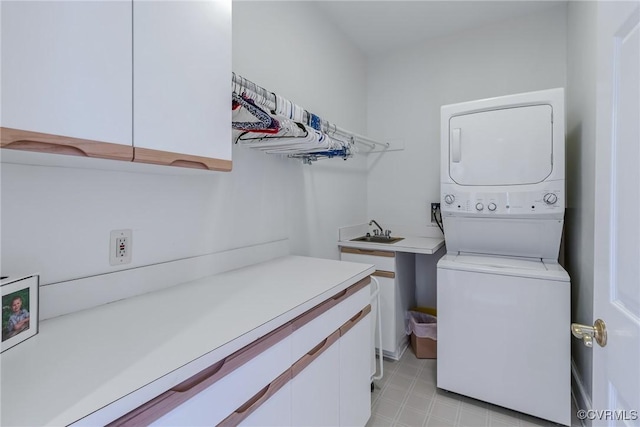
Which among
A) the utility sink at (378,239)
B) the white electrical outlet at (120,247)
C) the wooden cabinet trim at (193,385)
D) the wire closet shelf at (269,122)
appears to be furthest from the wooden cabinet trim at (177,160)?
the utility sink at (378,239)

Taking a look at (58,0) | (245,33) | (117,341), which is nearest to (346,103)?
(245,33)

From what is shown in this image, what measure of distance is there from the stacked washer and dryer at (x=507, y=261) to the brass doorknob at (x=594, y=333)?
3.47ft

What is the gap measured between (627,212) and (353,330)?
114 centimetres

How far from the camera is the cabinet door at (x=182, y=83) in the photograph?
86 centimetres

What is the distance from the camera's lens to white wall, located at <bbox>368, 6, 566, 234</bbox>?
2.47m

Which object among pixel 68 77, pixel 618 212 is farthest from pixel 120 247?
pixel 618 212

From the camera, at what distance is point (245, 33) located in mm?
1648

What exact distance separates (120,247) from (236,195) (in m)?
0.64

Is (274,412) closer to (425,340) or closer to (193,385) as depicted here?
(193,385)

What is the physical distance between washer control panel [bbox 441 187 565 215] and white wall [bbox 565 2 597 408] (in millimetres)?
176

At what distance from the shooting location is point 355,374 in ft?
4.88

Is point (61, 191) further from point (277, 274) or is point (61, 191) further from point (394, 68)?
point (394, 68)

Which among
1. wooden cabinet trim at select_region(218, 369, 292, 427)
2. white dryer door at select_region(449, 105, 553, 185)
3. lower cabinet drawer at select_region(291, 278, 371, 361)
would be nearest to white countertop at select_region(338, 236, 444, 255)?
white dryer door at select_region(449, 105, 553, 185)

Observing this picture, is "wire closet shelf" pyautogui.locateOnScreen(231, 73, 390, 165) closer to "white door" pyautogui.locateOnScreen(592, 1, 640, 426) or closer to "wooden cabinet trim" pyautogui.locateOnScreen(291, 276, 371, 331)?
"wooden cabinet trim" pyautogui.locateOnScreen(291, 276, 371, 331)
